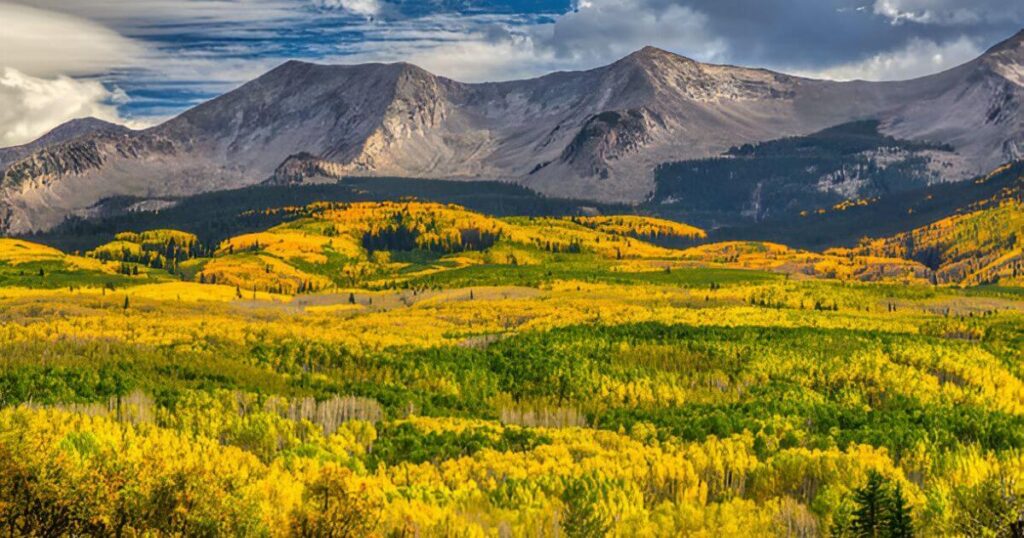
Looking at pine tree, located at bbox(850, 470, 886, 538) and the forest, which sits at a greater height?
pine tree, located at bbox(850, 470, 886, 538)

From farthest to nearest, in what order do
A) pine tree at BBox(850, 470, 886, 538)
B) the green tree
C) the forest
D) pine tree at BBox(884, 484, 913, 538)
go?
the green tree
pine tree at BBox(850, 470, 886, 538)
pine tree at BBox(884, 484, 913, 538)
the forest

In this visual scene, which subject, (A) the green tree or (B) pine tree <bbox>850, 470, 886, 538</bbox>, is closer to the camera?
(B) pine tree <bbox>850, 470, 886, 538</bbox>

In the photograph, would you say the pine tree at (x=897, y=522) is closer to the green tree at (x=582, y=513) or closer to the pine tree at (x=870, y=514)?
the pine tree at (x=870, y=514)

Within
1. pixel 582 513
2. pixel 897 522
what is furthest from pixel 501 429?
pixel 897 522

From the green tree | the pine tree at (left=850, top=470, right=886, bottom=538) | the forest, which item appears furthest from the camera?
the green tree

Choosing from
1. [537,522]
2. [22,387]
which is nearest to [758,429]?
[537,522]

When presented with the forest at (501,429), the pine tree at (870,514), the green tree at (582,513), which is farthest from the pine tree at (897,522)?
the green tree at (582,513)

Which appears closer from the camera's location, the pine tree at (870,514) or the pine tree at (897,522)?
the pine tree at (897,522)

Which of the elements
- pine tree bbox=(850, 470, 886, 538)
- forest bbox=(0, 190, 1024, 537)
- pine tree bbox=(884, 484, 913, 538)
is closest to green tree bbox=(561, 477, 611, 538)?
forest bbox=(0, 190, 1024, 537)

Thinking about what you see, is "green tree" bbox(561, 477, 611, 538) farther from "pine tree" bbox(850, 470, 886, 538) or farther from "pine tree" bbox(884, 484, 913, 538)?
"pine tree" bbox(884, 484, 913, 538)

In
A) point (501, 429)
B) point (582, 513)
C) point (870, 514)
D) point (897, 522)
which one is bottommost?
point (501, 429)

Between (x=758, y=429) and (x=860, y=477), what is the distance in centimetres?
2298

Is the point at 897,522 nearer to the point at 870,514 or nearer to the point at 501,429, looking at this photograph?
the point at 870,514

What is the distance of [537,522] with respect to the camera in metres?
68.4
